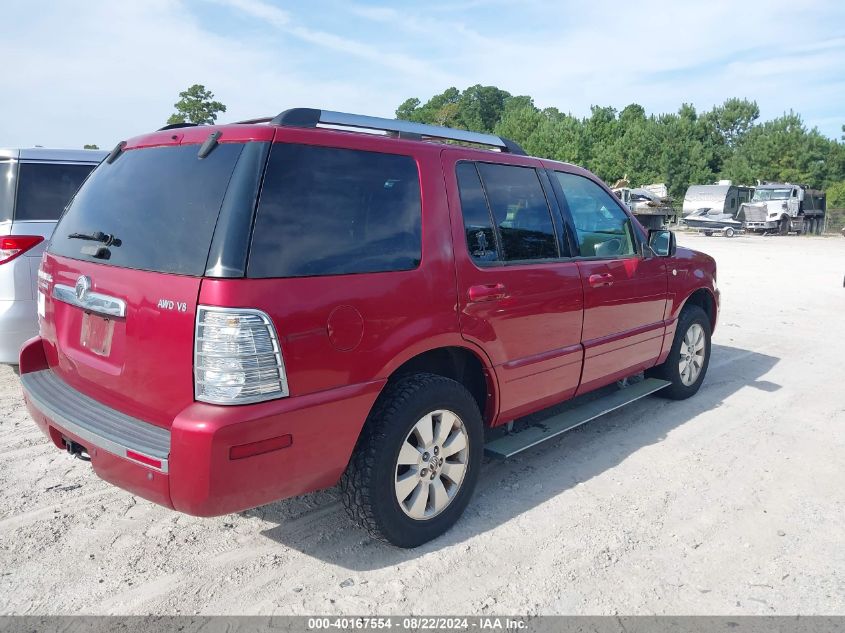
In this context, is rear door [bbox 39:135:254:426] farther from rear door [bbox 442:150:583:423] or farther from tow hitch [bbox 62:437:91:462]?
rear door [bbox 442:150:583:423]

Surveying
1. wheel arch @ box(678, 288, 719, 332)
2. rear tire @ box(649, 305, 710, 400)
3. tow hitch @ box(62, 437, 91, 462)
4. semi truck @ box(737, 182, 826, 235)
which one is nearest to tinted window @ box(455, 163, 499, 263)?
tow hitch @ box(62, 437, 91, 462)

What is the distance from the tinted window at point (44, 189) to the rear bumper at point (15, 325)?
0.76 metres

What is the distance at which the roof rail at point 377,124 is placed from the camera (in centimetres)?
279

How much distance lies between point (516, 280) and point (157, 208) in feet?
6.05

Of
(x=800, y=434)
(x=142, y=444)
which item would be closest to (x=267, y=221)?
(x=142, y=444)

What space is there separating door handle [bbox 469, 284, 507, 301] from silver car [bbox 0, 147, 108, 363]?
3.52m

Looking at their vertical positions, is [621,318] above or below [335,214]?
below

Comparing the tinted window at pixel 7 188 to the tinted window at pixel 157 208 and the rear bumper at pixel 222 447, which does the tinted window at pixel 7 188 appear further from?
the rear bumper at pixel 222 447

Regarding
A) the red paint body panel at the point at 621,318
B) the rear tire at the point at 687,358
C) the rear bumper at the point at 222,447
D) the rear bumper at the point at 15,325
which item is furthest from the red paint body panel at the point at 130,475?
the rear tire at the point at 687,358

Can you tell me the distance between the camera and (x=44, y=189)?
5332mm

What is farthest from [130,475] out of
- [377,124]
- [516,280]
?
[516,280]

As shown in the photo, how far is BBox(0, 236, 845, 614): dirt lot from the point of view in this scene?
2699mm

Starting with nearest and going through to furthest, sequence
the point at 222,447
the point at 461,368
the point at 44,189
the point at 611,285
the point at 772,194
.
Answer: the point at 222,447, the point at 461,368, the point at 611,285, the point at 44,189, the point at 772,194

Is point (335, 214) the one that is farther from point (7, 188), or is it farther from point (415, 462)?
point (7, 188)
